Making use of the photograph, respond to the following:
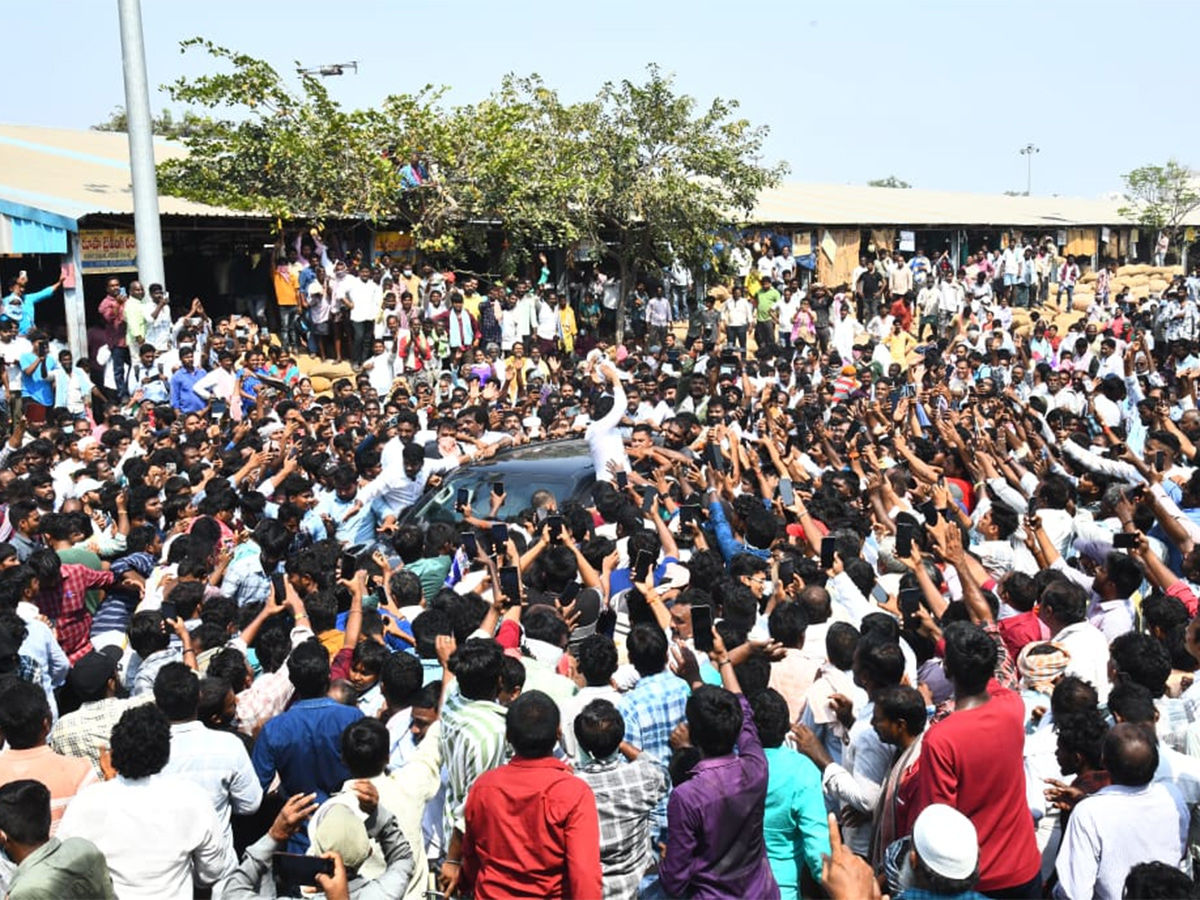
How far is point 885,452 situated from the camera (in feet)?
34.1

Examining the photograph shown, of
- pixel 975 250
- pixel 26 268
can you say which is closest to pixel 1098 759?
pixel 26 268

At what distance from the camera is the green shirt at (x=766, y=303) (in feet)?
68.3

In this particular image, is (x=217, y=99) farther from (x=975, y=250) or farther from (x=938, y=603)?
(x=975, y=250)

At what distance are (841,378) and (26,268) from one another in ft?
36.2

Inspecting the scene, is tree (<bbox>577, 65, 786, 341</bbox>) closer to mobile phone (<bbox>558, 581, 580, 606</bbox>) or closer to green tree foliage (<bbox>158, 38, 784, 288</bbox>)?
green tree foliage (<bbox>158, 38, 784, 288</bbox>)

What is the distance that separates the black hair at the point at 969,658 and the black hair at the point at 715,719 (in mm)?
812

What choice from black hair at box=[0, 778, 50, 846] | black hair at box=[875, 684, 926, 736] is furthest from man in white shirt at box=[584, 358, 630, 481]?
black hair at box=[0, 778, 50, 846]

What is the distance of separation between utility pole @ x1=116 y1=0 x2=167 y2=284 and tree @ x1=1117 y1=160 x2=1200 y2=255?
29.4 metres

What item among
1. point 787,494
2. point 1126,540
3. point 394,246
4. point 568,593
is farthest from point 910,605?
point 394,246

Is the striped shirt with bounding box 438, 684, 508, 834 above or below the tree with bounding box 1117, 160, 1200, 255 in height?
below

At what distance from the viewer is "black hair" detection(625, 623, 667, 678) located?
487 centimetres

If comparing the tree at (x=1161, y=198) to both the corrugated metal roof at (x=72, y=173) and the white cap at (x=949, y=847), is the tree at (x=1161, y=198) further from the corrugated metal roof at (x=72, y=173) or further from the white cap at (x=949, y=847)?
the white cap at (x=949, y=847)

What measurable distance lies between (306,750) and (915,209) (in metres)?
31.4

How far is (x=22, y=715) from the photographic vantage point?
15.1ft
